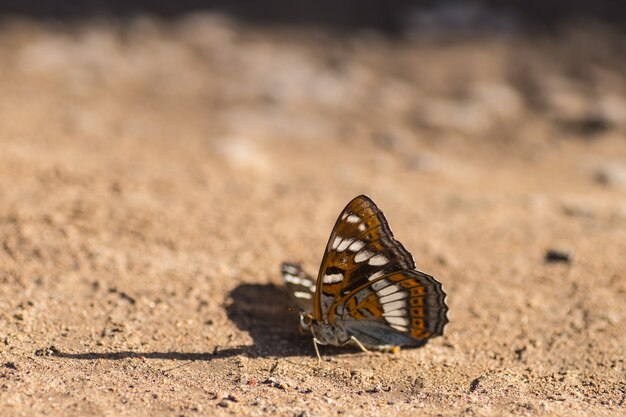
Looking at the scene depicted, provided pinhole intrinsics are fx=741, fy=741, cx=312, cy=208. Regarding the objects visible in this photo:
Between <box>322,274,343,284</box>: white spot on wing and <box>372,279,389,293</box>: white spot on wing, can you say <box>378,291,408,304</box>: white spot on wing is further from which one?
<box>322,274,343,284</box>: white spot on wing

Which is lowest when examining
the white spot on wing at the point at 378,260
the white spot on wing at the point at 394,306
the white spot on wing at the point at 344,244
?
the white spot on wing at the point at 394,306

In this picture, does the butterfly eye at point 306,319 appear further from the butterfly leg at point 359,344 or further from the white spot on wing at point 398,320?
the white spot on wing at point 398,320

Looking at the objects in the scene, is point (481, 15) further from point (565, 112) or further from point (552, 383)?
point (552, 383)

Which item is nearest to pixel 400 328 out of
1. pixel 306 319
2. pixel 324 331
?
pixel 324 331

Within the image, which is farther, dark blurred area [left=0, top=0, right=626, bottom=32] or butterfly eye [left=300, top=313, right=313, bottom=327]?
dark blurred area [left=0, top=0, right=626, bottom=32]

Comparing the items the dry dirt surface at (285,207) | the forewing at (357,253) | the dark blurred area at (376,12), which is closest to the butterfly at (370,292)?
the forewing at (357,253)

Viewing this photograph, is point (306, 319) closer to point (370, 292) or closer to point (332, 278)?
point (332, 278)

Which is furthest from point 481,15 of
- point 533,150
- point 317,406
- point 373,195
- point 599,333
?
point 317,406

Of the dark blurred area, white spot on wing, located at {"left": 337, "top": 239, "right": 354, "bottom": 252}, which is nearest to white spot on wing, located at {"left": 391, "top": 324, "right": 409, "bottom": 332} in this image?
white spot on wing, located at {"left": 337, "top": 239, "right": 354, "bottom": 252}
